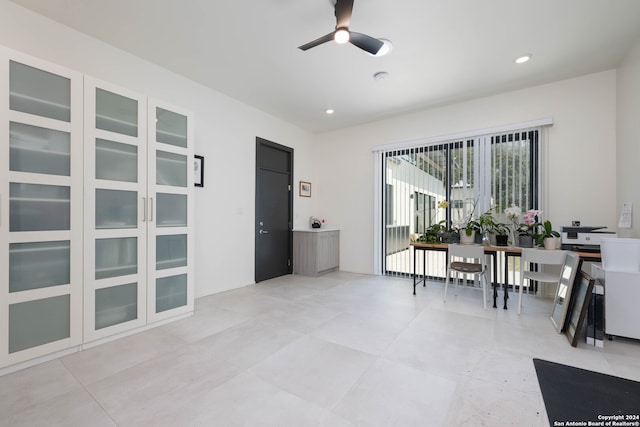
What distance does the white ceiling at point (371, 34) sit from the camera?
2430 millimetres

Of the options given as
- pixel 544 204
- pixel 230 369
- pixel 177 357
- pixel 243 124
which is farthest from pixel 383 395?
pixel 243 124

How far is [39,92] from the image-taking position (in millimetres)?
2199

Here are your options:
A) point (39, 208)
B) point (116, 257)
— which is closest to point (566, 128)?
point (116, 257)

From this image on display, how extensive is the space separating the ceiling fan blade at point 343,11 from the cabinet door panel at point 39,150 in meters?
2.50

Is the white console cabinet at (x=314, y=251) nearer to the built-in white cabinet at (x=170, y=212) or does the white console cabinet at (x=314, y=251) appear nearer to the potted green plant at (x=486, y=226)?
the built-in white cabinet at (x=170, y=212)

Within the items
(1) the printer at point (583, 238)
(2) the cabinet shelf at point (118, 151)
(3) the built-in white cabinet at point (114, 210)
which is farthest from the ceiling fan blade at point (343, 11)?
(1) the printer at point (583, 238)

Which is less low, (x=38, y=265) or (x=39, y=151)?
(x=39, y=151)

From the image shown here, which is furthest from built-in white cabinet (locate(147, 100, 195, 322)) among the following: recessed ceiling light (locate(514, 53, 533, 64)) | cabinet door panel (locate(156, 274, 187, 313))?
recessed ceiling light (locate(514, 53, 533, 64))

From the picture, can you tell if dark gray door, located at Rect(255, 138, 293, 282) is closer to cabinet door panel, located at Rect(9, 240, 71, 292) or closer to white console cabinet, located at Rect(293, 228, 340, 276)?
white console cabinet, located at Rect(293, 228, 340, 276)

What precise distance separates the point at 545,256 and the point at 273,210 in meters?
4.04

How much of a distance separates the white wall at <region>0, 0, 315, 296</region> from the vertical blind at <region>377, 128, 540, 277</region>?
7.47 ft

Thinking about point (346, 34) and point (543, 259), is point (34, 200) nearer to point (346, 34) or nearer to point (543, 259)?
point (346, 34)

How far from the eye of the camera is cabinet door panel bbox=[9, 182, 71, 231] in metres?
2.09

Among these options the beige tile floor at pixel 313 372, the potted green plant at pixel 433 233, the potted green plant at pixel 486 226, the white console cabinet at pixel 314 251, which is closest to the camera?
the beige tile floor at pixel 313 372
